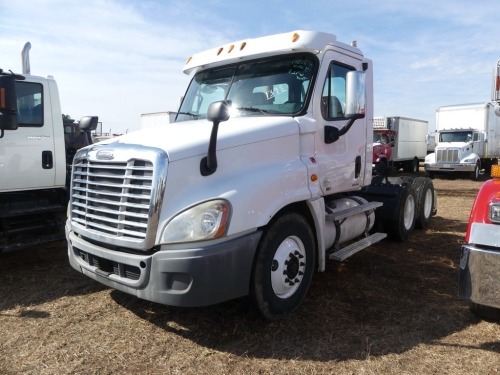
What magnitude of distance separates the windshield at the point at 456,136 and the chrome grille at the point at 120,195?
2060 centimetres

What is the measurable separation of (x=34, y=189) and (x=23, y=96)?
126cm

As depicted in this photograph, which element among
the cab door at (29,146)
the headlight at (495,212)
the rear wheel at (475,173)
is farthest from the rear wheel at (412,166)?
the headlight at (495,212)

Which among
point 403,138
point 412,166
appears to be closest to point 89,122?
point 403,138

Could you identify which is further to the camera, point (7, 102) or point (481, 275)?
point (7, 102)

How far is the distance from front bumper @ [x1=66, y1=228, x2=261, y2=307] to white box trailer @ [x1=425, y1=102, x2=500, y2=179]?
62.2ft

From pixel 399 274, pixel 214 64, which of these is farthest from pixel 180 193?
pixel 399 274

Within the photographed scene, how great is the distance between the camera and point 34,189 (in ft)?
18.8

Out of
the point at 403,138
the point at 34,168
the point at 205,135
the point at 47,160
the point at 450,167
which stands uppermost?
the point at 403,138

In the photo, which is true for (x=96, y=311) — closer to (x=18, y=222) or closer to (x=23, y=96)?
(x=18, y=222)

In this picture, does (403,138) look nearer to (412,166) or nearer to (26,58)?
(412,166)

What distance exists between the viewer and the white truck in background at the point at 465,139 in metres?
19.6

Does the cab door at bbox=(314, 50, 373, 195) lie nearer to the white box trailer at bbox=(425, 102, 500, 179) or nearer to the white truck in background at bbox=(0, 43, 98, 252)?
the white truck in background at bbox=(0, 43, 98, 252)

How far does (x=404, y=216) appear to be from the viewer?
7.01 m

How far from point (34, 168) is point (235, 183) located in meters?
3.64
